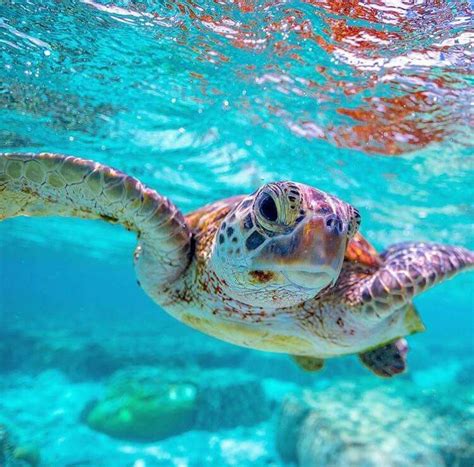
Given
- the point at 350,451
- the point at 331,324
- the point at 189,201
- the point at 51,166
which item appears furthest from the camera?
the point at 189,201

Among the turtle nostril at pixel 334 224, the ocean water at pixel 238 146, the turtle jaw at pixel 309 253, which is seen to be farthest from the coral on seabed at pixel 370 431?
the turtle nostril at pixel 334 224

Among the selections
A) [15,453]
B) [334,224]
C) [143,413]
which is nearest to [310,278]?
[334,224]

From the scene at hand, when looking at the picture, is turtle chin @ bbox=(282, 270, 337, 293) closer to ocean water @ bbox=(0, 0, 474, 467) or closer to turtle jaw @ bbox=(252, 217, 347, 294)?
turtle jaw @ bbox=(252, 217, 347, 294)

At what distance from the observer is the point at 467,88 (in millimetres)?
6484

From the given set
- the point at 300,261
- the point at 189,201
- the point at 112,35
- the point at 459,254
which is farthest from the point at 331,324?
the point at 189,201

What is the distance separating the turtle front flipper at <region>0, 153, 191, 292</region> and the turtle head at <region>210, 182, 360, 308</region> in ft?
3.09

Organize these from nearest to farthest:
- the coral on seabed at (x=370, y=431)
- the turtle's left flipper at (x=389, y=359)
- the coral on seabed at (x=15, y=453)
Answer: the turtle's left flipper at (x=389, y=359)
the coral on seabed at (x=370, y=431)
the coral on seabed at (x=15, y=453)

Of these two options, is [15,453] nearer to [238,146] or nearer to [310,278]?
[238,146]

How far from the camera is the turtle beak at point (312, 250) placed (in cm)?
203

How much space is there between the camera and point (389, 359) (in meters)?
4.17

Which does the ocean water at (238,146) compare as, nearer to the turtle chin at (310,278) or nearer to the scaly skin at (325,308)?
the scaly skin at (325,308)

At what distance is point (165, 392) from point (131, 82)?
7.41 m

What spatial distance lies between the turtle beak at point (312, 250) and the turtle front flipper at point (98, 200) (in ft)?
4.26

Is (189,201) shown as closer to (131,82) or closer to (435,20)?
(131,82)
